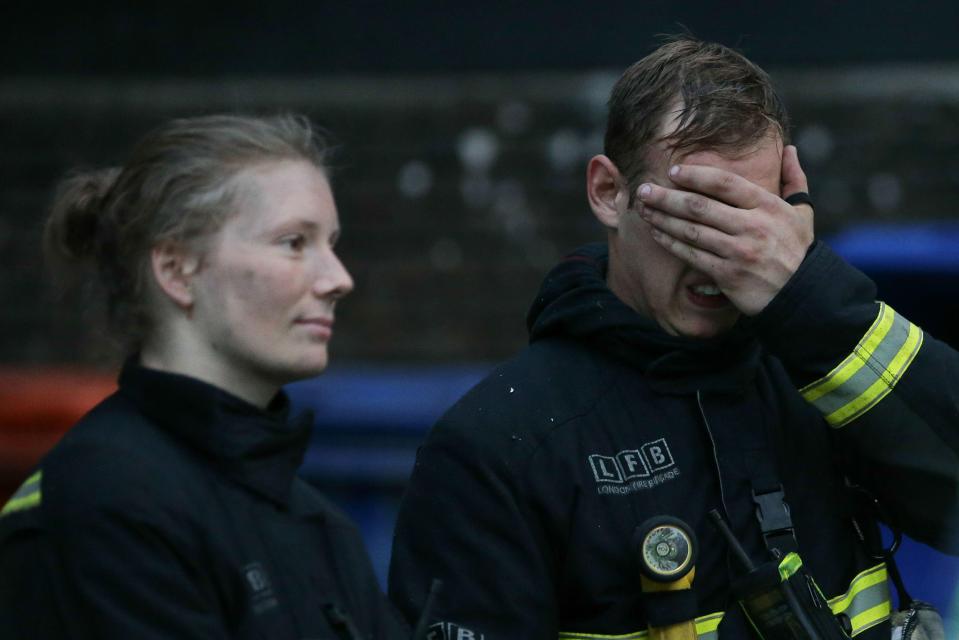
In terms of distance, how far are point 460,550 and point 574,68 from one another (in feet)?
14.5

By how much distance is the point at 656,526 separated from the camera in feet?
7.49

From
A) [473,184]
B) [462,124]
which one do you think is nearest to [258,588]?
[473,184]

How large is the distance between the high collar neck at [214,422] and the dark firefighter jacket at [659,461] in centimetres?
31

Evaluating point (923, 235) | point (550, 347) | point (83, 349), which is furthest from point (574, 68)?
point (550, 347)

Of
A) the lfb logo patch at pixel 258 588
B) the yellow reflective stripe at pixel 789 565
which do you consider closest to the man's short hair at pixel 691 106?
the yellow reflective stripe at pixel 789 565

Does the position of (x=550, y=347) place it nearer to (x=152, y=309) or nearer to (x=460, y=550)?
(x=460, y=550)

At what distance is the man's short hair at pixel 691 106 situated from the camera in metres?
2.42

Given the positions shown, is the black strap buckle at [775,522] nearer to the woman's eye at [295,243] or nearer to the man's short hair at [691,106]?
the man's short hair at [691,106]

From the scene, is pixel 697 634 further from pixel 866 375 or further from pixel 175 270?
pixel 175 270

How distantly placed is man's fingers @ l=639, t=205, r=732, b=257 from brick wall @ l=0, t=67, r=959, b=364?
12.9ft

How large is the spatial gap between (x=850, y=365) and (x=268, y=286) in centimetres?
91

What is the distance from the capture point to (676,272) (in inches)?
97.6

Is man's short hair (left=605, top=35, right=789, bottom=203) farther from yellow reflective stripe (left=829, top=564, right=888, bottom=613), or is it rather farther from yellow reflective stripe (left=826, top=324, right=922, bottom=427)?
yellow reflective stripe (left=829, top=564, right=888, bottom=613)

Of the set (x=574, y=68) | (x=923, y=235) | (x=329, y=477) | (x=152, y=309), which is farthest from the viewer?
(x=574, y=68)
